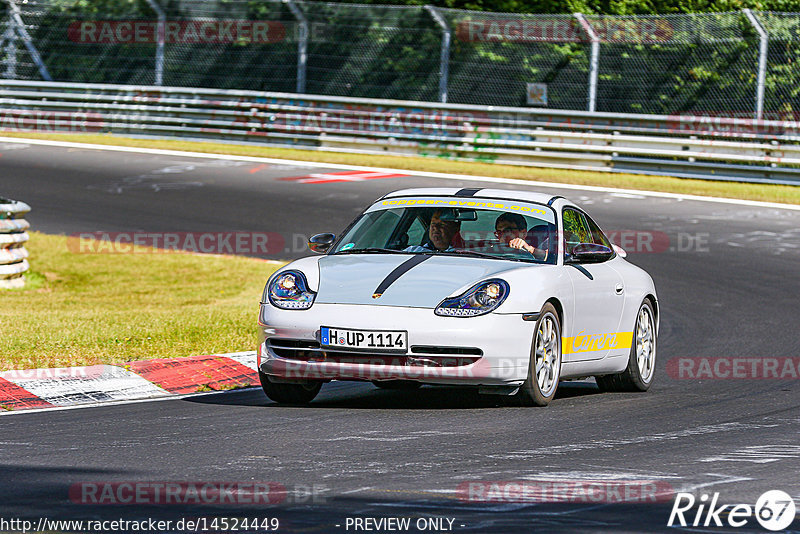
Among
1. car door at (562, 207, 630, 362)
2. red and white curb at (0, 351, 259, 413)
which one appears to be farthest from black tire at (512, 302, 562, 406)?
red and white curb at (0, 351, 259, 413)

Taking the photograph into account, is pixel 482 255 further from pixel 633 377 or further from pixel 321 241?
pixel 633 377

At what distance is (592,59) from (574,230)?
15.4 meters

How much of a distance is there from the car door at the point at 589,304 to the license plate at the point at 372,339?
1272 mm

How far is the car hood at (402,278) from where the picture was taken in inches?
304

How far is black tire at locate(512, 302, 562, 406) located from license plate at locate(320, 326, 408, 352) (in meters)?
0.81

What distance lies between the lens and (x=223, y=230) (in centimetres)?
1803

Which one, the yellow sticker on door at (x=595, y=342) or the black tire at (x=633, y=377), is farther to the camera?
the black tire at (x=633, y=377)

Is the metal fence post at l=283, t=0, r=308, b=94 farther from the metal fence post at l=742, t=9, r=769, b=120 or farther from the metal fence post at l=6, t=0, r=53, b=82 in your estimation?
the metal fence post at l=742, t=9, r=769, b=120

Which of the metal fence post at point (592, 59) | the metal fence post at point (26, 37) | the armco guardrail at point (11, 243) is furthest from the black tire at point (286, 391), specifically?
the metal fence post at point (26, 37)

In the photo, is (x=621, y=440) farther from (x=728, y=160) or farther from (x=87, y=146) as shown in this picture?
(x=87, y=146)

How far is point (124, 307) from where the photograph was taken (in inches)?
528

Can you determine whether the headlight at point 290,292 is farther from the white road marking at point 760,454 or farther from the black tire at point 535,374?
the white road marking at point 760,454

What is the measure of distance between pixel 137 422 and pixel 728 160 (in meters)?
17.2

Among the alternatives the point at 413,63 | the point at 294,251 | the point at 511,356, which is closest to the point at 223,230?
the point at 294,251
